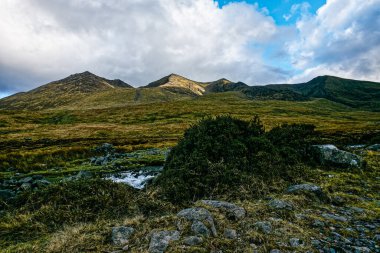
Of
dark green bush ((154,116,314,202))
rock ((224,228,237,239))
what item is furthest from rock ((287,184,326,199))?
rock ((224,228,237,239))

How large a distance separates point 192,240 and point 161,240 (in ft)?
2.81

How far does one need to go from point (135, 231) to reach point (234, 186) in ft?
17.7

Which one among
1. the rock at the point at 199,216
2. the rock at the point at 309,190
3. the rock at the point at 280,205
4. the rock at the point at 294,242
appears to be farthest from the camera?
the rock at the point at 309,190

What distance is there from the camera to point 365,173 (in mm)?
16828

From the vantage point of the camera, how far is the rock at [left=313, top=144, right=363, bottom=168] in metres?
18.1

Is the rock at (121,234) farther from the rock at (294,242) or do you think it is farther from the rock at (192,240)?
the rock at (294,242)

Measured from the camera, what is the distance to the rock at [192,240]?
7395mm

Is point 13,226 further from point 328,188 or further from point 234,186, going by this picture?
point 328,188

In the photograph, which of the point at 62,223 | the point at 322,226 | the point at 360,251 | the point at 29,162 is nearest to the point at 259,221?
the point at 322,226

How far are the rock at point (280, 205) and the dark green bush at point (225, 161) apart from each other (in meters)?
1.61

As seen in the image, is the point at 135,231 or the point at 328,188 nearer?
the point at 135,231

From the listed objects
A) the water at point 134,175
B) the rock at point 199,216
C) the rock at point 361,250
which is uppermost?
the rock at point 199,216

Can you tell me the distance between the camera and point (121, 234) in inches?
316

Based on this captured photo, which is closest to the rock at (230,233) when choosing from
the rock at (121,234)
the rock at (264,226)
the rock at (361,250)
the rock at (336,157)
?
the rock at (264,226)
